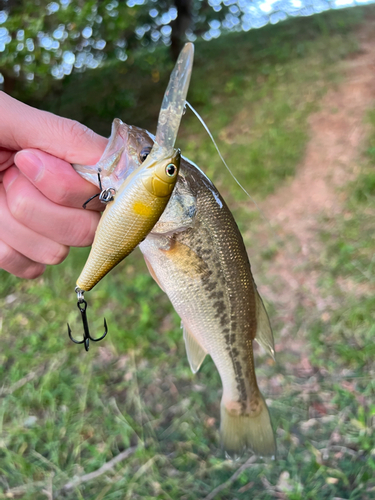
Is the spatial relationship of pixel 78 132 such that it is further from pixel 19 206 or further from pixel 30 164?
pixel 19 206

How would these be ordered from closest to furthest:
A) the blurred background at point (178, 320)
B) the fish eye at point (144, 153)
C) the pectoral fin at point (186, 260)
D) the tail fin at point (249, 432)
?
the fish eye at point (144, 153) → the pectoral fin at point (186, 260) → the tail fin at point (249, 432) → the blurred background at point (178, 320)

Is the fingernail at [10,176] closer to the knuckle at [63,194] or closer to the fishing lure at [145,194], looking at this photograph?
the knuckle at [63,194]

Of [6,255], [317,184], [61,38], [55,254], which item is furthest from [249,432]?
[61,38]

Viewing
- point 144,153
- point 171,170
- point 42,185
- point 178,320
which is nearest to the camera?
point 171,170

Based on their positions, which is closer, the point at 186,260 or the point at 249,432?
the point at 186,260

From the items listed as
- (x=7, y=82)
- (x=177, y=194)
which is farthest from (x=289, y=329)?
(x=7, y=82)

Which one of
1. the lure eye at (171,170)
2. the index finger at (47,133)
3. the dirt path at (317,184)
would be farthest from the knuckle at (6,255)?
the dirt path at (317,184)

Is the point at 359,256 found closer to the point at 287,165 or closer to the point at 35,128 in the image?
the point at 287,165
